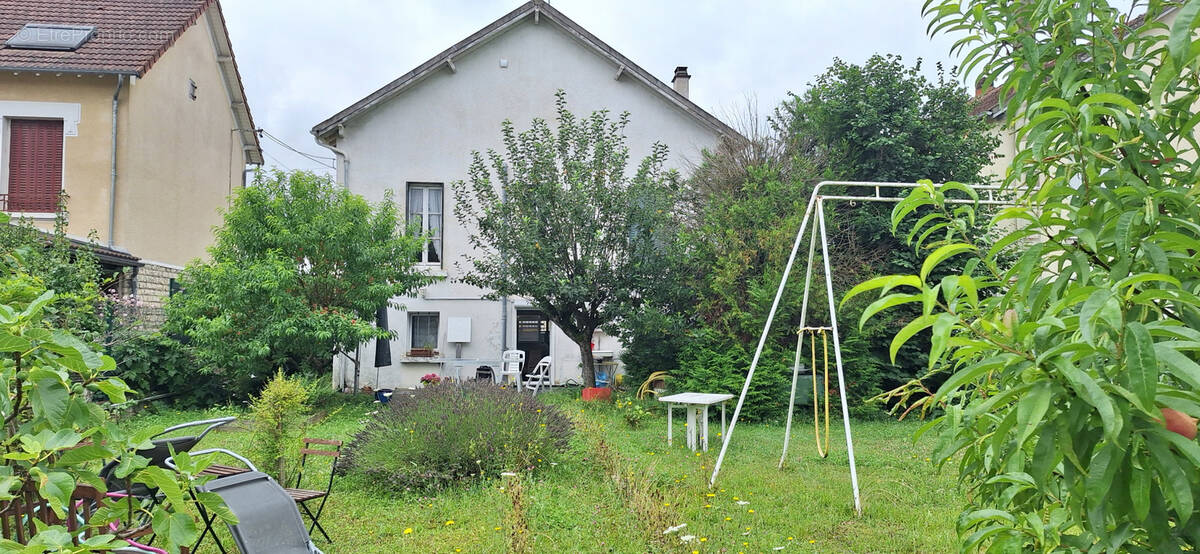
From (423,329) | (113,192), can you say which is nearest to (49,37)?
(113,192)

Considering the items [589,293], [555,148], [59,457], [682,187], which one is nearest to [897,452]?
[589,293]

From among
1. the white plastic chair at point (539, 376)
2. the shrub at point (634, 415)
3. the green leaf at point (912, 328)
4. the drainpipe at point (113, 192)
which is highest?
the drainpipe at point (113, 192)

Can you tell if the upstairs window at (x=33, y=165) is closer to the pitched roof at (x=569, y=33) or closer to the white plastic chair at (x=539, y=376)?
the pitched roof at (x=569, y=33)

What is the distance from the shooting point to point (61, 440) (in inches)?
65.3

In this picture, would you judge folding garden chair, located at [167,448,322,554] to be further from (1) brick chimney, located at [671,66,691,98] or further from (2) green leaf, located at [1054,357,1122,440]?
(1) brick chimney, located at [671,66,691,98]

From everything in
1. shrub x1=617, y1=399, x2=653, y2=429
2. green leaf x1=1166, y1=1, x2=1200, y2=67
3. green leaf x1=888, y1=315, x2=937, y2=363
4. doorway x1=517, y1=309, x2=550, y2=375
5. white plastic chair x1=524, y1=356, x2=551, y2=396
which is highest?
green leaf x1=1166, y1=1, x2=1200, y2=67

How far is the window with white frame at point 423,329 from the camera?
1583cm

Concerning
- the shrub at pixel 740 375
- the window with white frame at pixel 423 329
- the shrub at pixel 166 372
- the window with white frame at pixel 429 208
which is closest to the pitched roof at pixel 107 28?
the shrub at pixel 166 372

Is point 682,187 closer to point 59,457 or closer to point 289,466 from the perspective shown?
point 289,466

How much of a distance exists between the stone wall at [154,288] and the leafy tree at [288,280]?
6.88 feet

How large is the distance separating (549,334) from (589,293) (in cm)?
418

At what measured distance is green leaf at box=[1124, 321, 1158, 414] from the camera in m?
1.06

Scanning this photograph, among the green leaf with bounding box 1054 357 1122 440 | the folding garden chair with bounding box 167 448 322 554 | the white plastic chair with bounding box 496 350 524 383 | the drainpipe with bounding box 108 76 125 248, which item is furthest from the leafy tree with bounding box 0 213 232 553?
the drainpipe with bounding box 108 76 125 248

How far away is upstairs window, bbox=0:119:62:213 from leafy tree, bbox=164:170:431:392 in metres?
3.50
